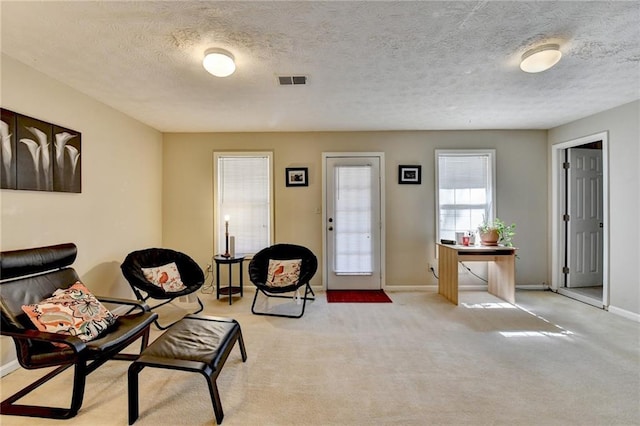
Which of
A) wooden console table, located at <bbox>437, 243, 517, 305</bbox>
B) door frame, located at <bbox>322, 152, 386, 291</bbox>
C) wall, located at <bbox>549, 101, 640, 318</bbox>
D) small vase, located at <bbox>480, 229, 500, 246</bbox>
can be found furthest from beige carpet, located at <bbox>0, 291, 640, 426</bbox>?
door frame, located at <bbox>322, 152, 386, 291</bbox>

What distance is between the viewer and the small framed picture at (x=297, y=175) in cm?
433

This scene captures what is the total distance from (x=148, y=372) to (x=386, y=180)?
3650 millimetres

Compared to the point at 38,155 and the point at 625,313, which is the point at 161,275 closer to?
the point at 38,155

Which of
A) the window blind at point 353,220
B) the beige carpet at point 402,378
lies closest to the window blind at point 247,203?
the window blind at point 353,220

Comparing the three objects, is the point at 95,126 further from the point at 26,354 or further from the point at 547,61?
the point at 547,61

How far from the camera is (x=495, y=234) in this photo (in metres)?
3.82

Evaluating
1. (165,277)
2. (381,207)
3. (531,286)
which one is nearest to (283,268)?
(165,277)

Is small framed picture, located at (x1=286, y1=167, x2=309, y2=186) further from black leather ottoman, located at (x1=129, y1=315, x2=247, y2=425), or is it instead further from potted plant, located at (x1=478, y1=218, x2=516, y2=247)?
potted plant, located at (x1=478, y1=218, x2=516, y2=247)

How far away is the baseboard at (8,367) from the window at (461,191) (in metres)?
4.85

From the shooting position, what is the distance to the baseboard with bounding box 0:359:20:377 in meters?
2.13

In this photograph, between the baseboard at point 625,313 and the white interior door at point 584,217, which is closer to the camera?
the baseboard at point 625,313

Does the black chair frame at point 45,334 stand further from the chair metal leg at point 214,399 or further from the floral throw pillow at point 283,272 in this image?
the floral throw pillow at point 283,272

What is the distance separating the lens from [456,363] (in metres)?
2.28

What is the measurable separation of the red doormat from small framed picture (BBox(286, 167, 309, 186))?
5.72 ft
